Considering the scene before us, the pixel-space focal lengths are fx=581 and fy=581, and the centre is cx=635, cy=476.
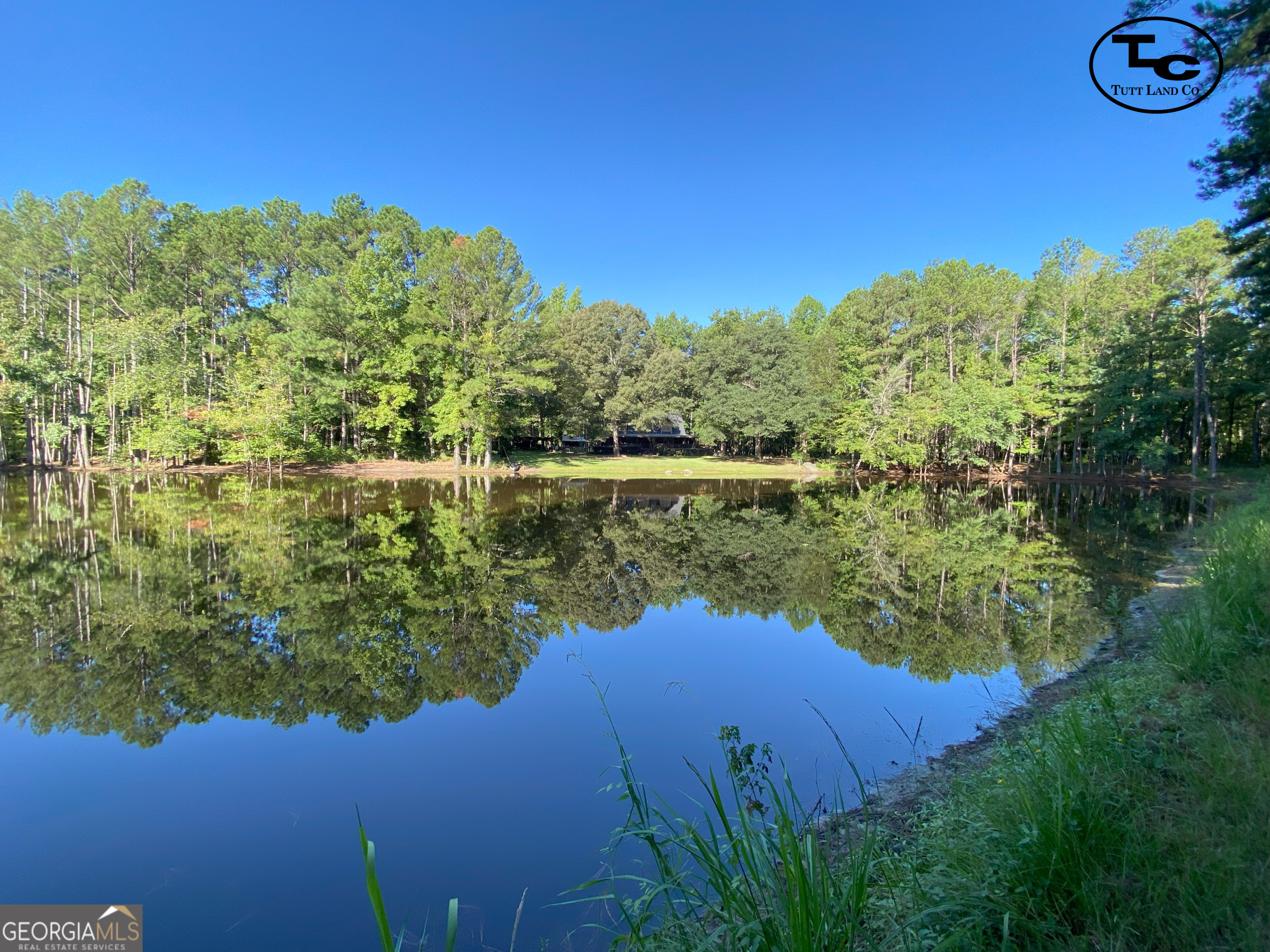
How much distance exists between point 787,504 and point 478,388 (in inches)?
732

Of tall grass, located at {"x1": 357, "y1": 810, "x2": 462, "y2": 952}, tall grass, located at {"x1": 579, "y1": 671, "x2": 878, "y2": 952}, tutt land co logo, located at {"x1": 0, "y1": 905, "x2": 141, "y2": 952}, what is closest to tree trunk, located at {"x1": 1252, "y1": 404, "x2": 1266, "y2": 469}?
tall grass, located at {"x1": 579, "y1": 671, "x2": 878, "y2": 952}

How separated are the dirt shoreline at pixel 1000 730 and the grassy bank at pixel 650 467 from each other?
27.8 m

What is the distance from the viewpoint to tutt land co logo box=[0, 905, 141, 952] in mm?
2824

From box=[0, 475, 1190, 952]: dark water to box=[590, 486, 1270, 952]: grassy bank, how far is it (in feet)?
4.07

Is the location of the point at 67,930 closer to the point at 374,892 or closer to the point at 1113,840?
the point at 374,892

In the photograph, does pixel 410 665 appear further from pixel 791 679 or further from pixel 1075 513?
pixel 1075 513

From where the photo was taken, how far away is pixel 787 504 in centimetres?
2420

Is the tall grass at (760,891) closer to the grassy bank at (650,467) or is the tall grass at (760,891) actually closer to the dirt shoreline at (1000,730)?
the dirt shoreline at (1000,730)

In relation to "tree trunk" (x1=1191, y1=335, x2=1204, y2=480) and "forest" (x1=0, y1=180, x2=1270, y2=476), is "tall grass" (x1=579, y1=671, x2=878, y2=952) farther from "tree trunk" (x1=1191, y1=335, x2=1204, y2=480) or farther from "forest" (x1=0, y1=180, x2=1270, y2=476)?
"tree trunk" (x1=1191, y1=335, x2=1204, y2=480)

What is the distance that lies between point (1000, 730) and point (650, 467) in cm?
3401

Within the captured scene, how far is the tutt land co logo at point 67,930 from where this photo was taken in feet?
9.27

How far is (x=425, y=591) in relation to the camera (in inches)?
390

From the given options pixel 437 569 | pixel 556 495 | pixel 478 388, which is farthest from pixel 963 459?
pixel 437 569

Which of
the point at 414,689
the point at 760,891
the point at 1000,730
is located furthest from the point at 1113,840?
the point at 414,689
